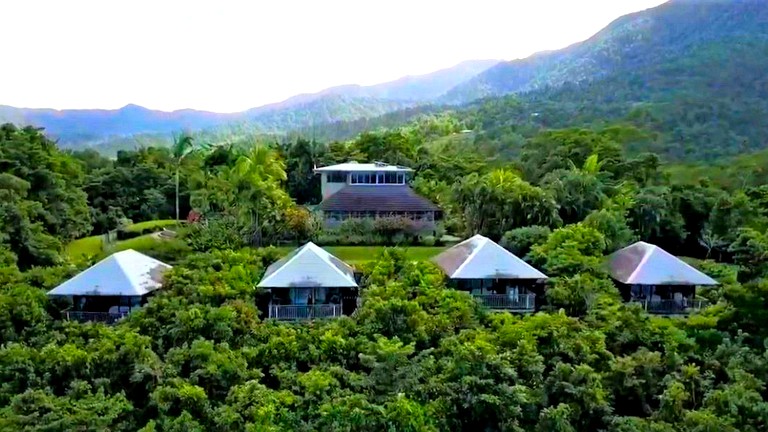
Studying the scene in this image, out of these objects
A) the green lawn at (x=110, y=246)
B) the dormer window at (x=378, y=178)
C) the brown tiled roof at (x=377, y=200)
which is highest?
the dormer window at (x=378, y=178)

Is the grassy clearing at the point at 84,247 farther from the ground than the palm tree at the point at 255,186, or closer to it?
closer to it

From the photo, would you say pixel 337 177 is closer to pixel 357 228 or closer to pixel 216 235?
pixel 357 228

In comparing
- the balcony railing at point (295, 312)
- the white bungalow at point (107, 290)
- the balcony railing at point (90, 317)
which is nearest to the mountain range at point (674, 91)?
the balcony railing at point (295, 312)

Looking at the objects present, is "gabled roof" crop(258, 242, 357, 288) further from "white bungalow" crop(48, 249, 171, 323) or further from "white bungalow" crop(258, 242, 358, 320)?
"white bungalow" crop(48, 249, 171, 323)

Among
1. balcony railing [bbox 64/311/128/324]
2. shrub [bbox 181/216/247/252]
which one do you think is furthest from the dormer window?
balcony railing [bbox 64/311/128/324]

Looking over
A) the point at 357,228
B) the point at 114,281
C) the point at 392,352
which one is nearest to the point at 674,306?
the point at 392,352

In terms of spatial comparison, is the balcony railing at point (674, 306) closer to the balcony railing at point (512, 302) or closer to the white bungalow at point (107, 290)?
the balcony railing at point (512, 302)
